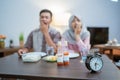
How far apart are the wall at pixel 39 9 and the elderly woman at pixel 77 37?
1930 millimetres

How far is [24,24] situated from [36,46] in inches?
81.3

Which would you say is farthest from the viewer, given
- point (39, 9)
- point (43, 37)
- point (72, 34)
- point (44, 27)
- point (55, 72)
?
point (39, 9)

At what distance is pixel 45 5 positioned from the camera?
399cm

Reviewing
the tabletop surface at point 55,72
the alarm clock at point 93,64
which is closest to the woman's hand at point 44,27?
the tabletop surface at point 55,72

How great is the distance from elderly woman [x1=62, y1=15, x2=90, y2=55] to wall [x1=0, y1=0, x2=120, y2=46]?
1.93 metres

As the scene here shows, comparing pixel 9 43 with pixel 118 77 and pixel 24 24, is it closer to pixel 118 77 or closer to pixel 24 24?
pixel 24 24

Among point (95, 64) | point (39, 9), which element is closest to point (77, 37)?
point (95, 64)

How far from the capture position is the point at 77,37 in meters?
2.01

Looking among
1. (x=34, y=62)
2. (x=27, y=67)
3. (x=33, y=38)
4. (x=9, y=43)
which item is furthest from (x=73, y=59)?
(x=9, y=43)

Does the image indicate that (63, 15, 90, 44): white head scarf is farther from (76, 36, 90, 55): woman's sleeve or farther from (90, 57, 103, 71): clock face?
(90, 57, 103, 71): clock face

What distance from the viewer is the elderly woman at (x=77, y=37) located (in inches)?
77.9

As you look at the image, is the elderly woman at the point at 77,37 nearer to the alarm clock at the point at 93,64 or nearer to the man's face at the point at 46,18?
the man's face at the point at 46,18

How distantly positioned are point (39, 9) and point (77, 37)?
7.02ft

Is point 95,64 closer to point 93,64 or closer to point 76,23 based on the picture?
point 93,64
